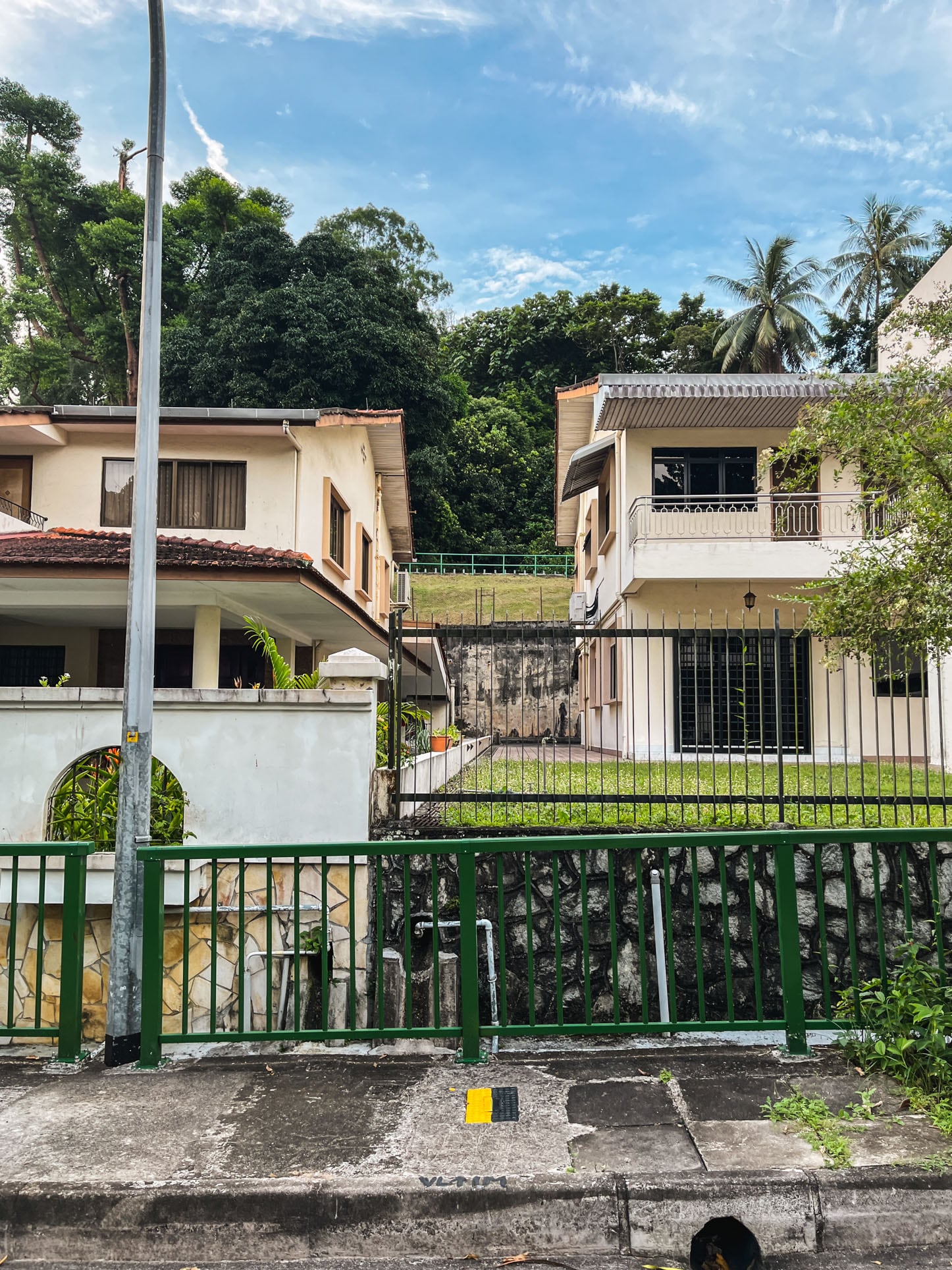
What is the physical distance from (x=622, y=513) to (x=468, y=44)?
8286 mm

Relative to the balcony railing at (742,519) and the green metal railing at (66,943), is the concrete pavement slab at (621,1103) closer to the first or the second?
the green metal railing at (66,943)

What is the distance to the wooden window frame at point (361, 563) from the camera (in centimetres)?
2005

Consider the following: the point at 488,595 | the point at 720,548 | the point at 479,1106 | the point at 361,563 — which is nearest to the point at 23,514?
the point at 361,563

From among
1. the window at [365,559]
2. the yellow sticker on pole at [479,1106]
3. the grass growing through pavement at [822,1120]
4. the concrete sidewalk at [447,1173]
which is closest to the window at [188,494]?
the window at [365,559]

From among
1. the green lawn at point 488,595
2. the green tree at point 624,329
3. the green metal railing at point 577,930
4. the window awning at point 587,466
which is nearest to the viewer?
the green metal railing at point 577,930

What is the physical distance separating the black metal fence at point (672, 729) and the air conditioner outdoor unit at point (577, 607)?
485mm

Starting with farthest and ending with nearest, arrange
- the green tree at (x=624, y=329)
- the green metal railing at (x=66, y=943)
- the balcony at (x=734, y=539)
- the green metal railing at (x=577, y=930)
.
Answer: the green tree at (x=624, y=329)
the balcony at (x=734, y=539)
the green metal railing at (x=577, y=930)
the green metal railing at (x=66, y=943)

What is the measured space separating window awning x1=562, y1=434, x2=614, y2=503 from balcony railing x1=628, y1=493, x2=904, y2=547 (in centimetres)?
228

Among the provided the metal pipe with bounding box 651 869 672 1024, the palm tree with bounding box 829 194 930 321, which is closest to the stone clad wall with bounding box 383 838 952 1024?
the metal pipe with bounding box 651 869 672 1024

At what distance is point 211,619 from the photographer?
40.9 feet

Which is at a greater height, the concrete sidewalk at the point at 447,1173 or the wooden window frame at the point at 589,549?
the wooden window frame at the point at 589,549

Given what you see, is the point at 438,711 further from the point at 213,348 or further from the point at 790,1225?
the point at 790,1225

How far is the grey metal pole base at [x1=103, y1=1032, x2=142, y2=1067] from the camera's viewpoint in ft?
16.2

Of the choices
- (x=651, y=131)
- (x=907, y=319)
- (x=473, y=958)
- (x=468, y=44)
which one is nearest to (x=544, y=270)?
(x=651, y=131)
